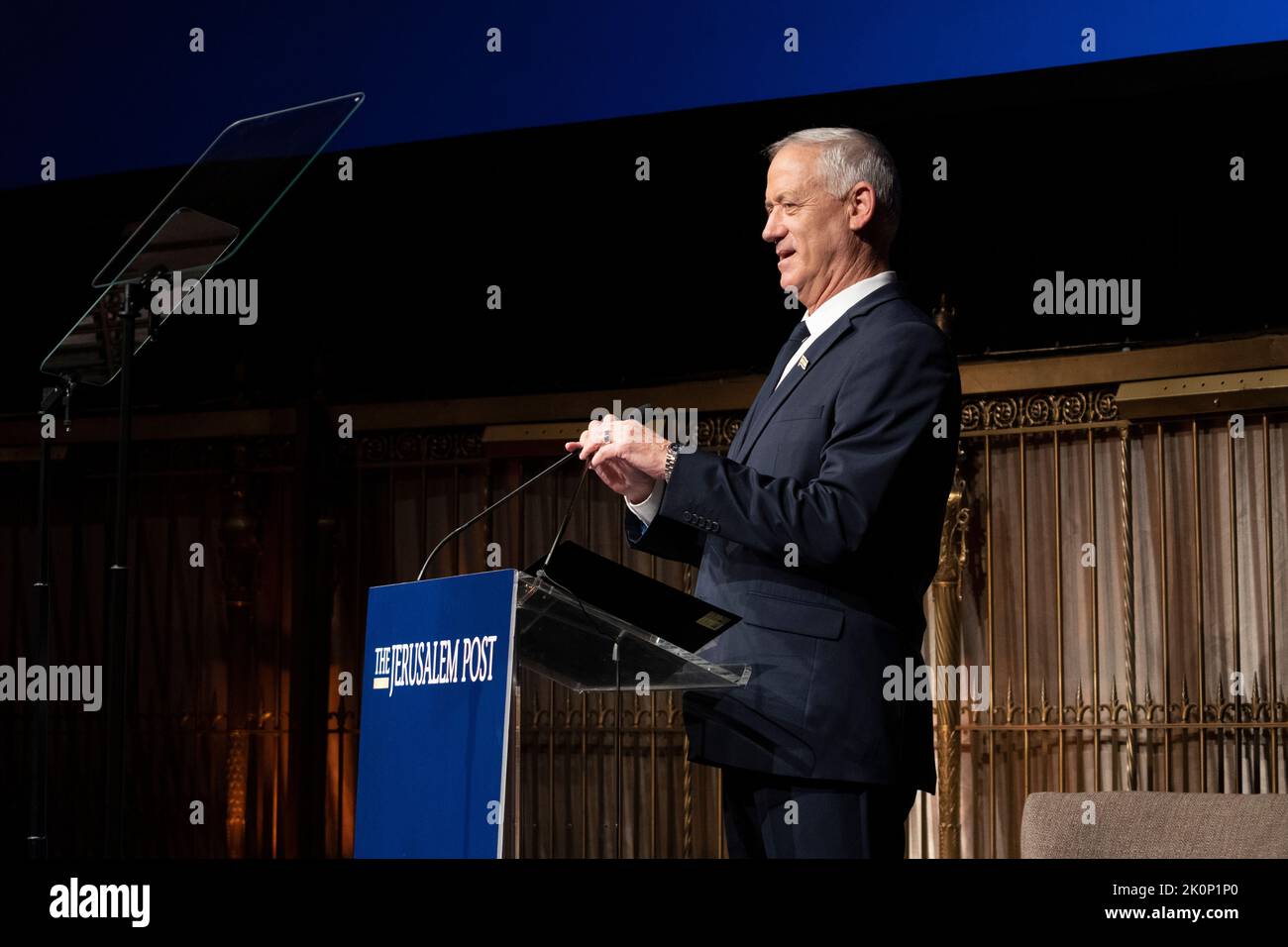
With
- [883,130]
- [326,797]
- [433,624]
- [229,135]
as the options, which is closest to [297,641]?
[326,797]

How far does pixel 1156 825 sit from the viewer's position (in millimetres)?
3014

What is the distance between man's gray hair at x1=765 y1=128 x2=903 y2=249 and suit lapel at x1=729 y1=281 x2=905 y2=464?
0.13m

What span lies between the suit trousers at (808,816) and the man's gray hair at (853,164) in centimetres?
86

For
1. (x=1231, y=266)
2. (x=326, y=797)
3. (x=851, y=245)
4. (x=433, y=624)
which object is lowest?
(x=326, y=797)

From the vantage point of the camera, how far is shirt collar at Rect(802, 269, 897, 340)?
7.79ft

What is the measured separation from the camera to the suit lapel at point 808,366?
231 cm

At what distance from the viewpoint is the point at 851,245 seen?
241 cm

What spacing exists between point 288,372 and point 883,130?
293cm

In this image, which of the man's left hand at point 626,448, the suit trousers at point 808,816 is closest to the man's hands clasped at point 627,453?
the man's left hand at point 626,448

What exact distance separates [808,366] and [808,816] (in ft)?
2.18

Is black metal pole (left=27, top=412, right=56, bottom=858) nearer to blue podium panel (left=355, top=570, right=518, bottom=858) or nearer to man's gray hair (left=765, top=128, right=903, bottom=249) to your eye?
blue podium panel (left=355, top=570, right=518, bottom=858)

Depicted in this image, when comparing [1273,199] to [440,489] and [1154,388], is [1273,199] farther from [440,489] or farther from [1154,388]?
[440,489]
